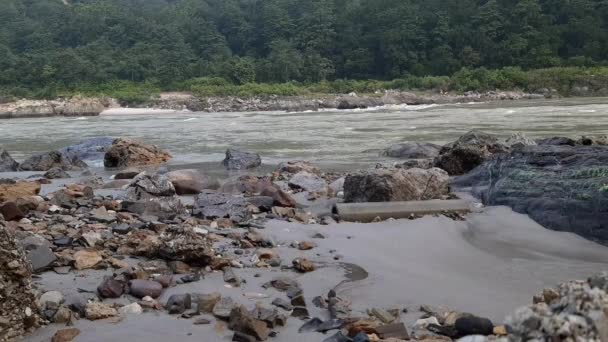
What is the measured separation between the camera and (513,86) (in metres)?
59.0

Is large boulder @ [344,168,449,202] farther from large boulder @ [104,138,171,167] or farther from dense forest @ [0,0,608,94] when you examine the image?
dense forest @ [0,0,608,94]

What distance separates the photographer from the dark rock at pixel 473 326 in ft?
10.6

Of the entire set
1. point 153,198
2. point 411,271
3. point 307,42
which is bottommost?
point 411,271

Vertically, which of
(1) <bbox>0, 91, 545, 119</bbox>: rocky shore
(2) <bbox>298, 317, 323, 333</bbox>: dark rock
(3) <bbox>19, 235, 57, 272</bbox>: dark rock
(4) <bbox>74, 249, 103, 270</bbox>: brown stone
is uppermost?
(1) <bbox>0, 91, 545, 119</bbox>: rocky shore

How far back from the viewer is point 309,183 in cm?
893

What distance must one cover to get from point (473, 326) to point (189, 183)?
20.0 feet

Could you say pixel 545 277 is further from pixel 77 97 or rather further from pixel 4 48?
pixel 4 48

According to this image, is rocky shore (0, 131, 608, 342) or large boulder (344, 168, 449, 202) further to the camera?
large boulder (344, 168, 449, 202)

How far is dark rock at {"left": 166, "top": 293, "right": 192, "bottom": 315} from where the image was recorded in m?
3.69

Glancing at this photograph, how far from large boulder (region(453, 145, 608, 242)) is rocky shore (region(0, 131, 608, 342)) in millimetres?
20

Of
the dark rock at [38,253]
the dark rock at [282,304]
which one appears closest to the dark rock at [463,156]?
the dark rock at [282,304]

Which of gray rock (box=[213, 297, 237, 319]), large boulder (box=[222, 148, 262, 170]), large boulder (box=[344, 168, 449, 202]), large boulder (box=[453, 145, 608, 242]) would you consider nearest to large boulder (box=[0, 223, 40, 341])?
gray rock (box=[213, 297, 237, 319])

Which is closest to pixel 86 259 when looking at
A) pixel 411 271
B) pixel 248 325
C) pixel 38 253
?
pixel 38 253

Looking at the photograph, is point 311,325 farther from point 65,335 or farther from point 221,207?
point 221,207
